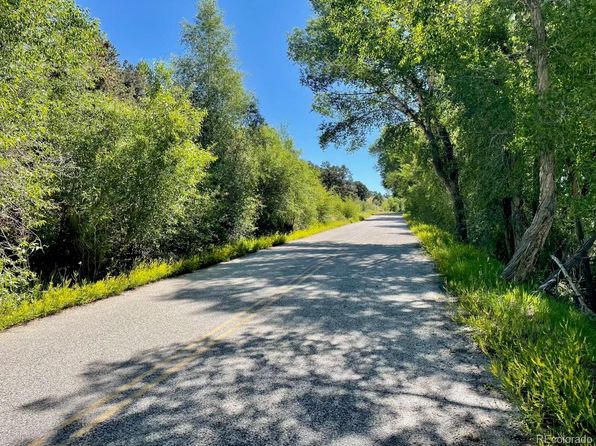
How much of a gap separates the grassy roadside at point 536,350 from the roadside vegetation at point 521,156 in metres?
0.02

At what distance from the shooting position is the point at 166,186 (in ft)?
36.3

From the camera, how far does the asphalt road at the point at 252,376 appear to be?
10.8ft

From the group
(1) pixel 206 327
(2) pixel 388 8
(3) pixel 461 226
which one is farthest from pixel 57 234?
(3) pixel 461 226

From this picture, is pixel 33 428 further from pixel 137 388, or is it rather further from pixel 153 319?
pixel 153 319

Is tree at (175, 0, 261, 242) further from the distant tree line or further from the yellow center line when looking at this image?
the yellow center line

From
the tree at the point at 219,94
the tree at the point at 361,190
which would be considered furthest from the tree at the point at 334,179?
the tree at the point at 219,94

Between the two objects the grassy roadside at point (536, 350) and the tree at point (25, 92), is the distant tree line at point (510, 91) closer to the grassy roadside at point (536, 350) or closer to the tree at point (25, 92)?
the grassy roadside at point (536, 350)

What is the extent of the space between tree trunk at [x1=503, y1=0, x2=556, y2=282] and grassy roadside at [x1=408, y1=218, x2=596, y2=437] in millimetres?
615

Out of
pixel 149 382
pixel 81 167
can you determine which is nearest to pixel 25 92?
pixel 81 167

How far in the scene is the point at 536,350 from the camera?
4.18 m

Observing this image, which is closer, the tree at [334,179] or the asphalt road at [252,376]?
the asphalt road at [252,376]

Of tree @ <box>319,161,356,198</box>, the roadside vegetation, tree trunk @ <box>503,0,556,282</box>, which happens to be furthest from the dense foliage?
tree @ <box>319,161,356,198</box>

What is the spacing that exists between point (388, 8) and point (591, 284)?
8571mm

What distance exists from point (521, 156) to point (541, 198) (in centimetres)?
264
